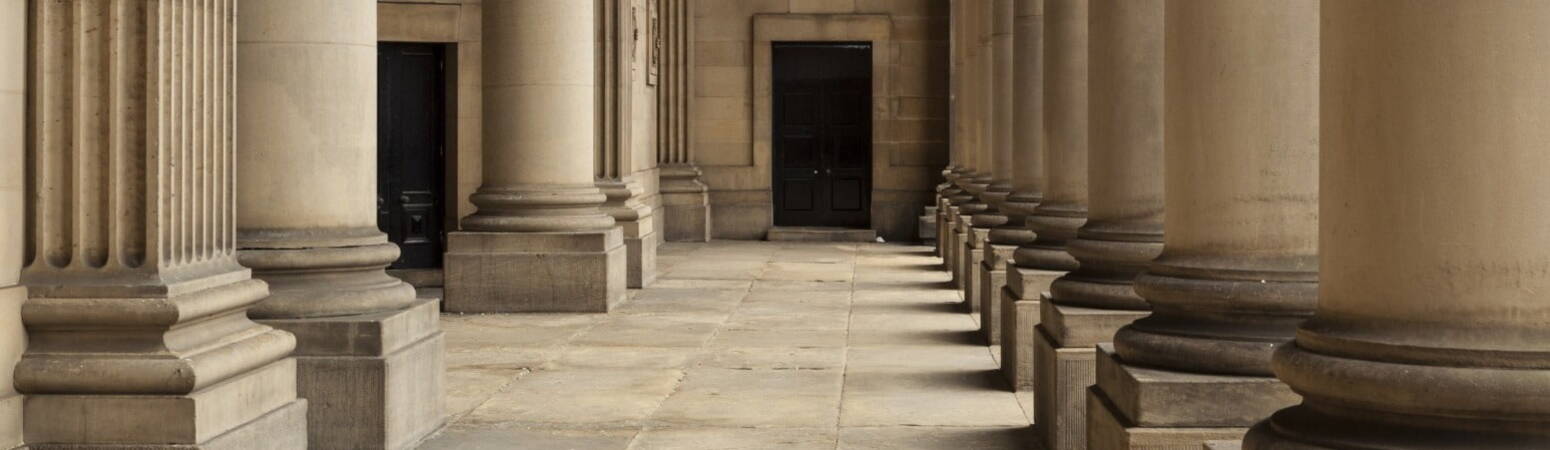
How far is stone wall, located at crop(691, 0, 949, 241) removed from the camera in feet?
96.6

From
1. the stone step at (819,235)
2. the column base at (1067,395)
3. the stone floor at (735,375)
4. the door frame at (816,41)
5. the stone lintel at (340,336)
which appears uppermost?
the door frame at (816,41)

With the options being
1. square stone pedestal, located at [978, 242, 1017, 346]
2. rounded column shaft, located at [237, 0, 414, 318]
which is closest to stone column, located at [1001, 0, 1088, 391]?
square stone pedestal, located at [978, 242, 1017, 346]

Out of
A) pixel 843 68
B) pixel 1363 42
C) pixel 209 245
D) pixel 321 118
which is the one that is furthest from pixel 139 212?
pixel 843 68

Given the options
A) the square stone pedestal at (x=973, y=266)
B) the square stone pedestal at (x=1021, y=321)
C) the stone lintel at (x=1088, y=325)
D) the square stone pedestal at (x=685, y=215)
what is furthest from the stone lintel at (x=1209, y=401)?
the square stone pedestal at (x=685, y=215)

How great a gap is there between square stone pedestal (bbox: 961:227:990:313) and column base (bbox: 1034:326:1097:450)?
23.3 ft

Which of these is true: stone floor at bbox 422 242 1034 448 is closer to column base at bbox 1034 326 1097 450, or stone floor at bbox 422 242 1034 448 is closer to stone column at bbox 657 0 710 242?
column base at bbox 1034 326 1097 450

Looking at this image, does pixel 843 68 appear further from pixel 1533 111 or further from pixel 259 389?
pixel 1533 111

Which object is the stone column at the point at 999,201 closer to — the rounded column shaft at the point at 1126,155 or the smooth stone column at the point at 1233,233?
the rounded column shaft at the point at 1126,155

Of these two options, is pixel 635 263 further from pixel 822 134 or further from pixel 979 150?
pixel 822 134

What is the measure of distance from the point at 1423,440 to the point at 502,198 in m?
11.9

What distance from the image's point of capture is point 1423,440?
4254mm

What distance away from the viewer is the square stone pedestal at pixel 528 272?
51.0 ft

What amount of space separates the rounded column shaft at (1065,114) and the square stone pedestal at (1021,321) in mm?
401

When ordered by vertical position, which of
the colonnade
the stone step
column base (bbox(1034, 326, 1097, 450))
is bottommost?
column base (bbox(1034, 326, 1097, 450))
